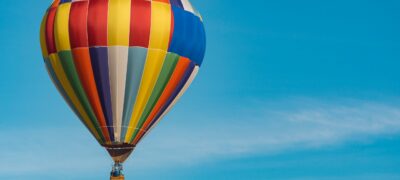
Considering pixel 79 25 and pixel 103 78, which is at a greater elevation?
pixel 79 25

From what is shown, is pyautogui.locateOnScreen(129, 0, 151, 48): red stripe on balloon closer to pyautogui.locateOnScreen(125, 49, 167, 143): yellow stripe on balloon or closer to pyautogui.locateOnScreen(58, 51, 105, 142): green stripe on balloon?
pyautogui.locateOnScreen(125, 49, 167, 143): yellow stripe on balloon

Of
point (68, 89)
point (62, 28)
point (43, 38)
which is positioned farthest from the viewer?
point (43, 38)

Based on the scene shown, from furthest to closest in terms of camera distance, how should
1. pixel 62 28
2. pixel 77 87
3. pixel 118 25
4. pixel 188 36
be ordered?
pixel 188 36
pixel 62 28
pixel 77 87
pixel 118 25

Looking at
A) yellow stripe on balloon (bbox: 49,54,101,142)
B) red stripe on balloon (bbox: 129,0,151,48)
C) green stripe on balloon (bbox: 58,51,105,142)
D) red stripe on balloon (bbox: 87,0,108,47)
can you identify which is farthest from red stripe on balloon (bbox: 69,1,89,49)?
red stripe on balloon (bbox: 129,0,151,48)

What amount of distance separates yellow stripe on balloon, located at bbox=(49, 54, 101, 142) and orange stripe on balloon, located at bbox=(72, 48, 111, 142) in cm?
71

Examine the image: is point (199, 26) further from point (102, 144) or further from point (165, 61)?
point (102, 144)

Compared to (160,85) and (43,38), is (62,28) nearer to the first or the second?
(43,38)

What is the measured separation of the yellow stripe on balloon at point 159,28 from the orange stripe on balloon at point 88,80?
11.6ft

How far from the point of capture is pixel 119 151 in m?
63.1

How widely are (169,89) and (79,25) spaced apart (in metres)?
6.03

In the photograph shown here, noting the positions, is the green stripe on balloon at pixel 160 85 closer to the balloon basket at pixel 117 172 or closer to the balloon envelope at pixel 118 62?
the balloon envelope at pixel 118 62

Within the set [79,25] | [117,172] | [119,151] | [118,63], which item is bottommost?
[117,172]

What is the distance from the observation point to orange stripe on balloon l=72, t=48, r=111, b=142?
62875 millimetres

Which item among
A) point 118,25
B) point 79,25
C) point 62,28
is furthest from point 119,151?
point 62,28
